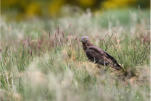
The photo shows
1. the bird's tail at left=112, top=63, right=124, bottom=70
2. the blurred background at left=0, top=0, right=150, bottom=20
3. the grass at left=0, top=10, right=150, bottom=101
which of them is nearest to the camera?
the grass at left=0, top=10, right=150, bottom=101

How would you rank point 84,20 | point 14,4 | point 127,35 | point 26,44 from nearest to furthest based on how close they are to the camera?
point 26,44
point 127,35
point 84,20
point 14,4

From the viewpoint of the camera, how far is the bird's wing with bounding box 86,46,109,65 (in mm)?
4657

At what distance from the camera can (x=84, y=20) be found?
26.9 feet

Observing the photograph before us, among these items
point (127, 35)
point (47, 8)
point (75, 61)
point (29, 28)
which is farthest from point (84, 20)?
point (47, 8)

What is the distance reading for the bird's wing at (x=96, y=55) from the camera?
15.3 ft

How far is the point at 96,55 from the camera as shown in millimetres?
4730

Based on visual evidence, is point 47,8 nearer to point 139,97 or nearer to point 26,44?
point 26,44

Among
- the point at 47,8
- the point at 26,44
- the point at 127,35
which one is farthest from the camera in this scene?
the point at 47,8

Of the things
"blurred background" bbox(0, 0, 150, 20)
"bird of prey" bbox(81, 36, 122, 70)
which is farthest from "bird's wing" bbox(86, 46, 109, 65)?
"blurred background" bbox(0, 0, 150, 20)

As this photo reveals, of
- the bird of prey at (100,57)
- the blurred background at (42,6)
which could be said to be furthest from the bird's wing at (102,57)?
the blurred background at (42,6)

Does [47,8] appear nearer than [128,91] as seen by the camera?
No

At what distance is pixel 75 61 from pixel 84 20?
3426mm

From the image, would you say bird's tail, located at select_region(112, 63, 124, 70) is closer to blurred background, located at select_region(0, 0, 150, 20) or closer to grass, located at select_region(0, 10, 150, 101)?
grass, located at select_region(0, 10, 150, 101)

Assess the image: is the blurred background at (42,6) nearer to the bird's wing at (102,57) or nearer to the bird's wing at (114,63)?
the bird's wing at (102,57)
